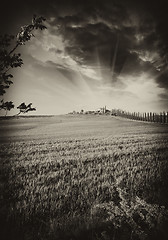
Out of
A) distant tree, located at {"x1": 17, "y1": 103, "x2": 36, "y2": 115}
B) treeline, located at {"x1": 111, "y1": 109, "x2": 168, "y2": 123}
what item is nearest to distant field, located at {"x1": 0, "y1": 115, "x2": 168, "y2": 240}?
distant tree, located at {"x1": 17, "y1": 103, "x2": 36, "y2": 115}

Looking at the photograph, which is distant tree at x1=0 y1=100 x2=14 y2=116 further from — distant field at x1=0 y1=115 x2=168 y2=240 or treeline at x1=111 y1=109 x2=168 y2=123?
treeline at x1=111 y1=109 x2=168 y2=123

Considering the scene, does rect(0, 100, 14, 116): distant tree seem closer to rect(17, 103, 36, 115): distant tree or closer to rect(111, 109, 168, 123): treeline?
rect(17, 103, 36, 115): distant tree

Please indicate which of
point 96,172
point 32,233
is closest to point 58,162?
point 96,172

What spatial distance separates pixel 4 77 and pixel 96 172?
457 centimetres

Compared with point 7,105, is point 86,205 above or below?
below

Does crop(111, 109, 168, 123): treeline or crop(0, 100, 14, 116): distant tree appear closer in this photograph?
crop(0, 100, 14, 116): distant tree

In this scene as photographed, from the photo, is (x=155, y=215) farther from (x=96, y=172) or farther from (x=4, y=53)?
(x=4, y=53)

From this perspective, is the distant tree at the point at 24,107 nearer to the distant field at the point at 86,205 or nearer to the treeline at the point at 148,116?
the distant field at the point at 86,205

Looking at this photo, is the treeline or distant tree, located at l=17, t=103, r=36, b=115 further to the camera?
the treeline

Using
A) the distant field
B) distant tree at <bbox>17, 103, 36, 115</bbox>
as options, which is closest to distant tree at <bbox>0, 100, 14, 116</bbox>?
distant tree at <bbox>17, 103, 36, 115</bbox>

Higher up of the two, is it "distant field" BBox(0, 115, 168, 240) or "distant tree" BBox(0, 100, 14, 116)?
"distant tree" BBox(0, 100, 14, 116)

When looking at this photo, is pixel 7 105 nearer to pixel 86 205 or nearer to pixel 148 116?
pixel 86 205

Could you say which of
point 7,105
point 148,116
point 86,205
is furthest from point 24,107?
point 148,116

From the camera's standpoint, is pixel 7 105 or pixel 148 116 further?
pixel 148 116
